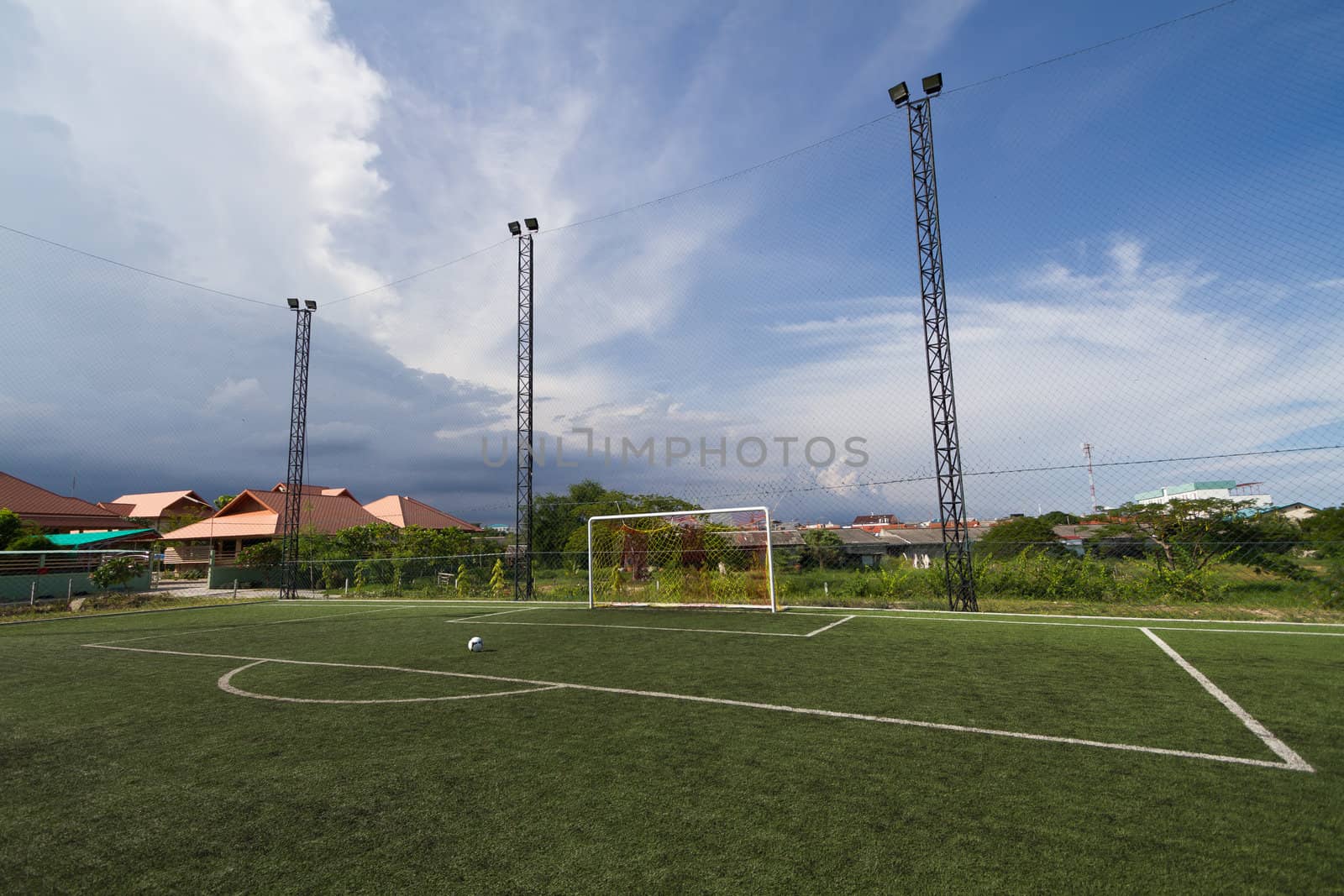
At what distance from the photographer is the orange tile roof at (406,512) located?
44.1m

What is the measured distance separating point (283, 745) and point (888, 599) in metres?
11.0

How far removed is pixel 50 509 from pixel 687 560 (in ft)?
124

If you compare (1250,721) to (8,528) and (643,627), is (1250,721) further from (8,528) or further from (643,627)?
(8,528)

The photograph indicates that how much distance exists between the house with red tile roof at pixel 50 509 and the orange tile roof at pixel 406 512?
14.7m

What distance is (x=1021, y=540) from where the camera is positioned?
13703mm

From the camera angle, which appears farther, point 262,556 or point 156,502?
point 156,502

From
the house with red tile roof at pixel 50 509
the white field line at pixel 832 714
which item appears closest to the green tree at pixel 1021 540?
the white field line at pixel 832 714

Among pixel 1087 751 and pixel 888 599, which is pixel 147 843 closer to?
pixel 1087 751

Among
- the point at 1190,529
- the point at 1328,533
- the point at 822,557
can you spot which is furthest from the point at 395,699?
the point at 822,557

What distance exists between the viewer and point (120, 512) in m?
47.2

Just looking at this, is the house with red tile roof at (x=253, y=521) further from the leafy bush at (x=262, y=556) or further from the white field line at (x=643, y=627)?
the white field line at (x=643, y=627)

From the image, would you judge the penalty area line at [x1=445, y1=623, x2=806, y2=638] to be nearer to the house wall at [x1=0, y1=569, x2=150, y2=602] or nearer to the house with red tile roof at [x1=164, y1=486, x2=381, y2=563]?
the house wall at [x1=0, y1=569, x2=150, y2=602]

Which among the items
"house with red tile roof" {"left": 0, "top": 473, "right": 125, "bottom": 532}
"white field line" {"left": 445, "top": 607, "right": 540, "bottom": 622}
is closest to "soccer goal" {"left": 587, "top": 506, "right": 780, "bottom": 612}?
"white field line" {"left": 445, "top": 607, "right": 540, "bottom": 622}

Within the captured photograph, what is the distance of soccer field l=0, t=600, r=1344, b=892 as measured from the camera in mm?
2336
